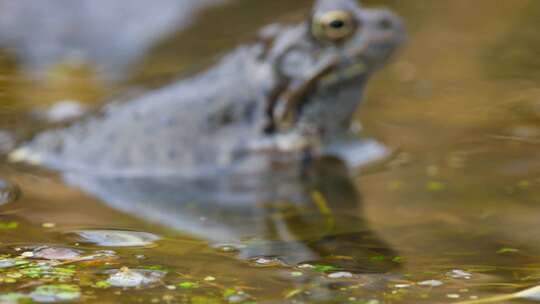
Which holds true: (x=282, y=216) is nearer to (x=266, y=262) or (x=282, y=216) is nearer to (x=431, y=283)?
(x=266, y=262)

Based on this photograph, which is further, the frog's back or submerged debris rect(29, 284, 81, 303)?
the frog's back

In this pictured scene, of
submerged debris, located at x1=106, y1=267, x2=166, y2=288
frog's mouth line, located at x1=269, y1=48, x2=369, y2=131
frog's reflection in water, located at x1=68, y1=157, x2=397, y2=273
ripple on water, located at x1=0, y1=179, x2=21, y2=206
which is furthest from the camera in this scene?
frog's mouth line, located at x1=269, y1=48, x2=369, y2=131

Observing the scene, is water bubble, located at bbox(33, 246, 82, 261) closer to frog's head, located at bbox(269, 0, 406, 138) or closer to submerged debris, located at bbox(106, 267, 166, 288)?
submerged debris, located at bbox(106, 267, 166, 288)

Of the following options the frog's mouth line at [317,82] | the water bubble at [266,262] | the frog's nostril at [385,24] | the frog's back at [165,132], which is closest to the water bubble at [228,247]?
the water bubble at [266,262]

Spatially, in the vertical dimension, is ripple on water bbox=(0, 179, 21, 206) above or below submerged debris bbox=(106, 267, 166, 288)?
above

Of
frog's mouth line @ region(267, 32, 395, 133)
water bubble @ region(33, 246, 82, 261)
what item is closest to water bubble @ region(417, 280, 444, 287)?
water bubble @ region(33, 246, 82, 261)

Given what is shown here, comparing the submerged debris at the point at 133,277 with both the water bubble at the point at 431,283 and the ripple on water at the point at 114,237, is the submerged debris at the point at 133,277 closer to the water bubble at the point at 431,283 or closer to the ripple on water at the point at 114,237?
the ripple on water at the point at 114,237
